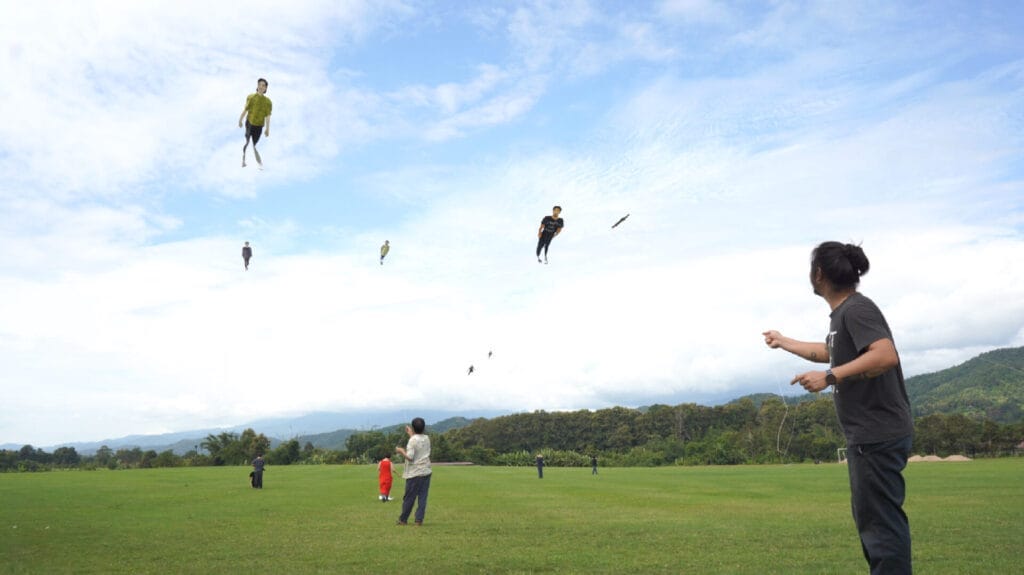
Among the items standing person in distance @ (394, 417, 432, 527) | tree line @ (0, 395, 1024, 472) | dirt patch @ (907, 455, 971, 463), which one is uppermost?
standing person in distance @ (394, 417, 432, 527)

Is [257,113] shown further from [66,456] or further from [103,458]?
[66,456]

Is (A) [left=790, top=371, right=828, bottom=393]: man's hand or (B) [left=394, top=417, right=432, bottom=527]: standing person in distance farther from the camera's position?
(B) [left=394, top=417, right=432, bottom=527]: standing person in distance

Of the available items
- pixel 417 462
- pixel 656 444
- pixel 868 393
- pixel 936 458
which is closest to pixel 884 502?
pixel 868 393

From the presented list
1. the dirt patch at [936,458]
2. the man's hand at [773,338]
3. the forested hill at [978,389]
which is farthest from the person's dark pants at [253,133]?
the forested hill at [978,389]

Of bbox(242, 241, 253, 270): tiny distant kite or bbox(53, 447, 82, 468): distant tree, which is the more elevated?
bbox(242, 241, 253, 270): tiny distant kite

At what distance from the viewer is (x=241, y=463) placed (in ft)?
277

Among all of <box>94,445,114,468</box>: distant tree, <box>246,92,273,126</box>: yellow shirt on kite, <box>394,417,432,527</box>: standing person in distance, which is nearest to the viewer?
<box>246,92,273,126</box>: yellow shirt on kite

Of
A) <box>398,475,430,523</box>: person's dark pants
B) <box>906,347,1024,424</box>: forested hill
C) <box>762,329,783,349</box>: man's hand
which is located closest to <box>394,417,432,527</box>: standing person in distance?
<box>398,475,430,523</box>: person's dark pants

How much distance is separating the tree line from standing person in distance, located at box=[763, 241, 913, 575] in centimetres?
6842

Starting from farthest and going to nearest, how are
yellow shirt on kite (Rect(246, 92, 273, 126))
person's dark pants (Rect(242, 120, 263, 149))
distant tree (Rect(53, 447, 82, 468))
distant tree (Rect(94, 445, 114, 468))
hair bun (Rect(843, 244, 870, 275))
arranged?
distant tree (Rect(53, 447, 82, 468))
distant tree (Rect(94, 445, 114, 468))
person's dark pants (Rect(242, 120, 263, 149))
yellow shirt on kite (Rect(246, 92, 273, 126))
hair bun (Rect(843, 244, 870, 275))

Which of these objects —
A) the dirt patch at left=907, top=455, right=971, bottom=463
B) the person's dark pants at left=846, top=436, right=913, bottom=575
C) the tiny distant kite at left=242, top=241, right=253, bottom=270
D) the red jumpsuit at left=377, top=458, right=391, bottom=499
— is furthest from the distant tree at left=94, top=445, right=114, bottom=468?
the dirt patch at left=907, top=455, right=971, bottom=463

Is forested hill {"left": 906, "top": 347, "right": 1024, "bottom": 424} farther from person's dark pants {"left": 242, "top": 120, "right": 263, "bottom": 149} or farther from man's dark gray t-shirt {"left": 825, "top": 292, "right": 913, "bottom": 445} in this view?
man's dark gray t-shirt {"left": 825, "top": 292, "right": 913, "bottom": 445}

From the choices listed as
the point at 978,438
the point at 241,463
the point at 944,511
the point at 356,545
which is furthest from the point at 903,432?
the point at 978,438

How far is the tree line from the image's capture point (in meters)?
81.3
